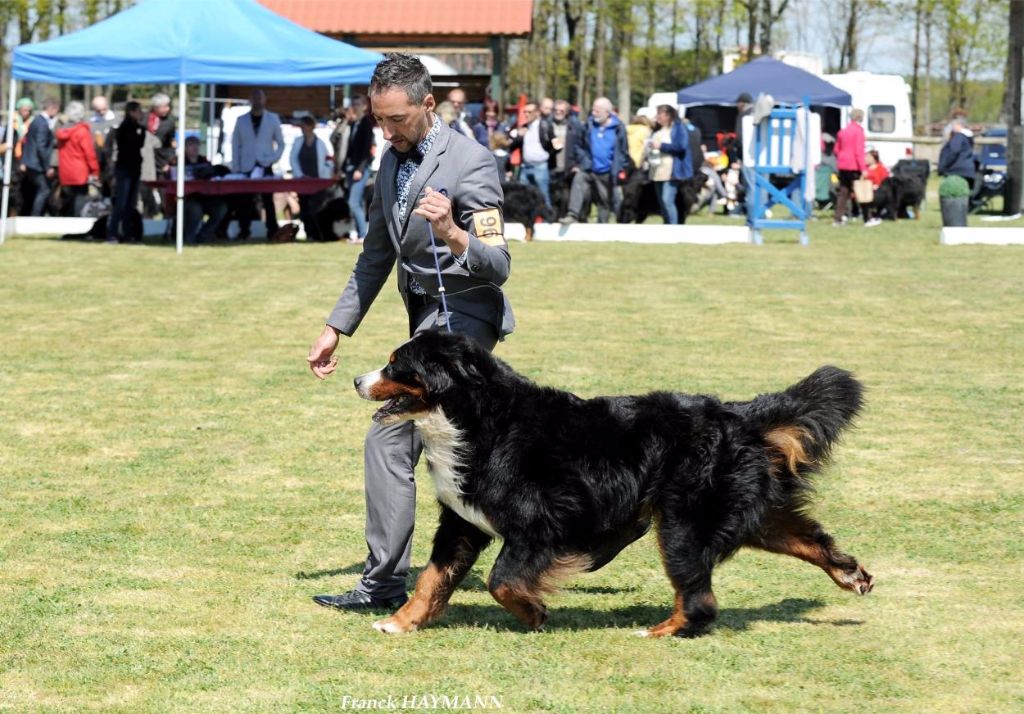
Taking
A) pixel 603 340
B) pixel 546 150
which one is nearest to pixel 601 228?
pixel 546 150

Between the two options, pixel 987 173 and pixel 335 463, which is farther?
pixel 987 173

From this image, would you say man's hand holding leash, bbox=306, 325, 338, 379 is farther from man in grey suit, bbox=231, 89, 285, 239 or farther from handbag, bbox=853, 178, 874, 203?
handbag, bbox=853, 178, 874, 203

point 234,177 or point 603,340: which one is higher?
point 234,177

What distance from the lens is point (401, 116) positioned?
193 inches

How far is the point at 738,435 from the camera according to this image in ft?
15.9

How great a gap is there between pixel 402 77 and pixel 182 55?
48.9ft

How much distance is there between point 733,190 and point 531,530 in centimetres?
2406

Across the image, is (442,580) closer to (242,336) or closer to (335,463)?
(335,463)

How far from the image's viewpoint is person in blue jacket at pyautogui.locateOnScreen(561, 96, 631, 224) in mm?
22719

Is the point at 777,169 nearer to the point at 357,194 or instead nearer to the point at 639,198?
the point at 639,198

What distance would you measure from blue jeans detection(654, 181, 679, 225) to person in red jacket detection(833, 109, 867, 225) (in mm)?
3380

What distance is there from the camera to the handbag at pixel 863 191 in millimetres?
25359

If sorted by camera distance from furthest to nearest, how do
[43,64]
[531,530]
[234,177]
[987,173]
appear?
[987,173]
[234,177]
[43,64]
[531,530]

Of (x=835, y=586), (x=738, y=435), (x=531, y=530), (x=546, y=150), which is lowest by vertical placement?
(x=835, y=586)
